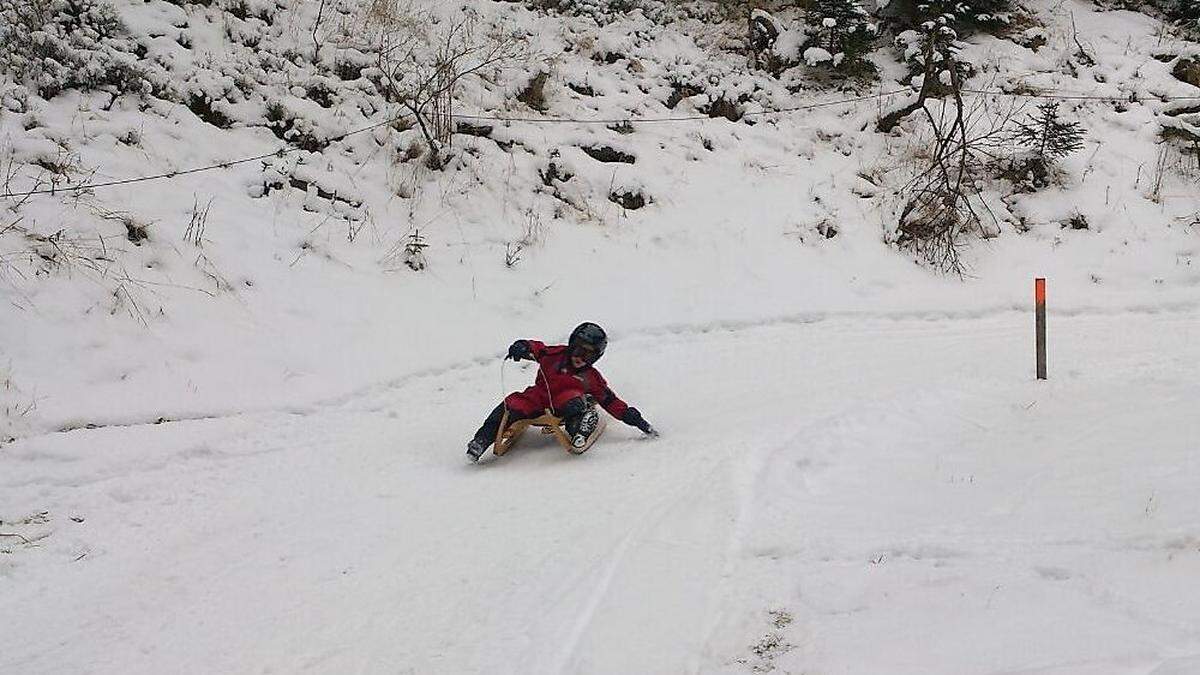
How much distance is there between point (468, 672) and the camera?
327cm

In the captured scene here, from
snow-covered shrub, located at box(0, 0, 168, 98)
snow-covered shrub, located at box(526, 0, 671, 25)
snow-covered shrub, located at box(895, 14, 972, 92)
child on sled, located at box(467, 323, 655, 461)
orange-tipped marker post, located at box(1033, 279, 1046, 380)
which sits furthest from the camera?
snow-covered shrub, located at box(526, 0, 671, 25)

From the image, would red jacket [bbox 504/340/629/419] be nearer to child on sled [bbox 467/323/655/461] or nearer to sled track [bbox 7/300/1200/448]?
child on sled [bbox 467/323/655/461]

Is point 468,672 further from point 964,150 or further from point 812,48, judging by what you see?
point 812,48

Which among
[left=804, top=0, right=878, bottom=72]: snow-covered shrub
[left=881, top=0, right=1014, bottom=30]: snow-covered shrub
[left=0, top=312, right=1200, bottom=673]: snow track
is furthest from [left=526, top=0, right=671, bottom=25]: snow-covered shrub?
[left=0, top=312, right=1200, bottom=673]: snow track

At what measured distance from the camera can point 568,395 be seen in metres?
6.02

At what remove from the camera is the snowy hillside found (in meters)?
3.53

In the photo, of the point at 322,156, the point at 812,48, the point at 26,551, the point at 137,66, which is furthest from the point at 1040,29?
the point at 26,551

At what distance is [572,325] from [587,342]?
7.20 ft

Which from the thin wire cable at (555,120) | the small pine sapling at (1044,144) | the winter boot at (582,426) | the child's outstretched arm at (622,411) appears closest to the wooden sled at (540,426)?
the winter boot at (582,426)

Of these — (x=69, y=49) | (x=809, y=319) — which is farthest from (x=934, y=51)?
(x=69, y=49)

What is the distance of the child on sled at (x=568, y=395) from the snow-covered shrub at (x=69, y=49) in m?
5.64

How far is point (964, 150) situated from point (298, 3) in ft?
26.3

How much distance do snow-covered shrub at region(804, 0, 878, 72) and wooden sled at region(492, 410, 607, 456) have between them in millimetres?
7784

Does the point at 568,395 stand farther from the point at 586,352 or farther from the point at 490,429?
the point at 490,429
